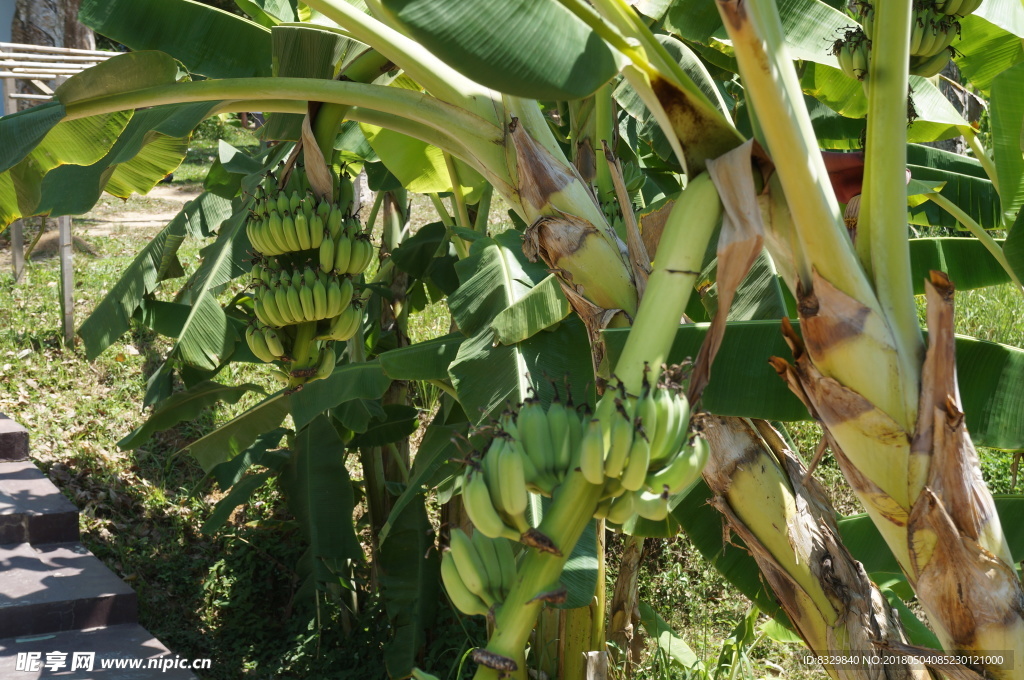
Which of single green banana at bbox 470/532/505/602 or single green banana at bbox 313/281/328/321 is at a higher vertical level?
single green banana at bbox 313/281/328/321

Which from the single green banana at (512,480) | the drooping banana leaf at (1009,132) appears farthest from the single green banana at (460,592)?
the drooping banana leaf at (1009,132)

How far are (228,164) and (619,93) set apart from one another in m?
1.95

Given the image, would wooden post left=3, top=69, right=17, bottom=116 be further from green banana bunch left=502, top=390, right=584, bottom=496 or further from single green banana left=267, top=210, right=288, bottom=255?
green banana bunch left=502, top=390, right=584, bottom=496

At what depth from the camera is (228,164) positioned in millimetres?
3461

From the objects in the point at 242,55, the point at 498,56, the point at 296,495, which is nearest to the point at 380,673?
the point at 296,495

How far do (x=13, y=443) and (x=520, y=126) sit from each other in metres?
3.87

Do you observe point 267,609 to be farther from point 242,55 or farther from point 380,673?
point 242,55

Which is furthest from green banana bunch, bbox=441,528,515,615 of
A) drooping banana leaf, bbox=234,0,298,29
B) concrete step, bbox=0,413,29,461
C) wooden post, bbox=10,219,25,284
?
wooden post, bbox=10,219,25,284

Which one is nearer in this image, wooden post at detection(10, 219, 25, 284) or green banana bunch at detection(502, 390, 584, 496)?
green banana bunch at detection(502, 390, 584, 496)

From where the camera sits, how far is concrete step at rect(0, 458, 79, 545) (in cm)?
362

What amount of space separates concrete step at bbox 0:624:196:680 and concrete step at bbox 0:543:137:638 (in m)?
0.05

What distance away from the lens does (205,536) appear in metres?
4.45

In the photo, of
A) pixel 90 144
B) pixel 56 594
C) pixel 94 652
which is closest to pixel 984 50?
pixel 90 144

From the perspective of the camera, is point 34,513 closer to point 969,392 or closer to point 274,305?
point 274,305
